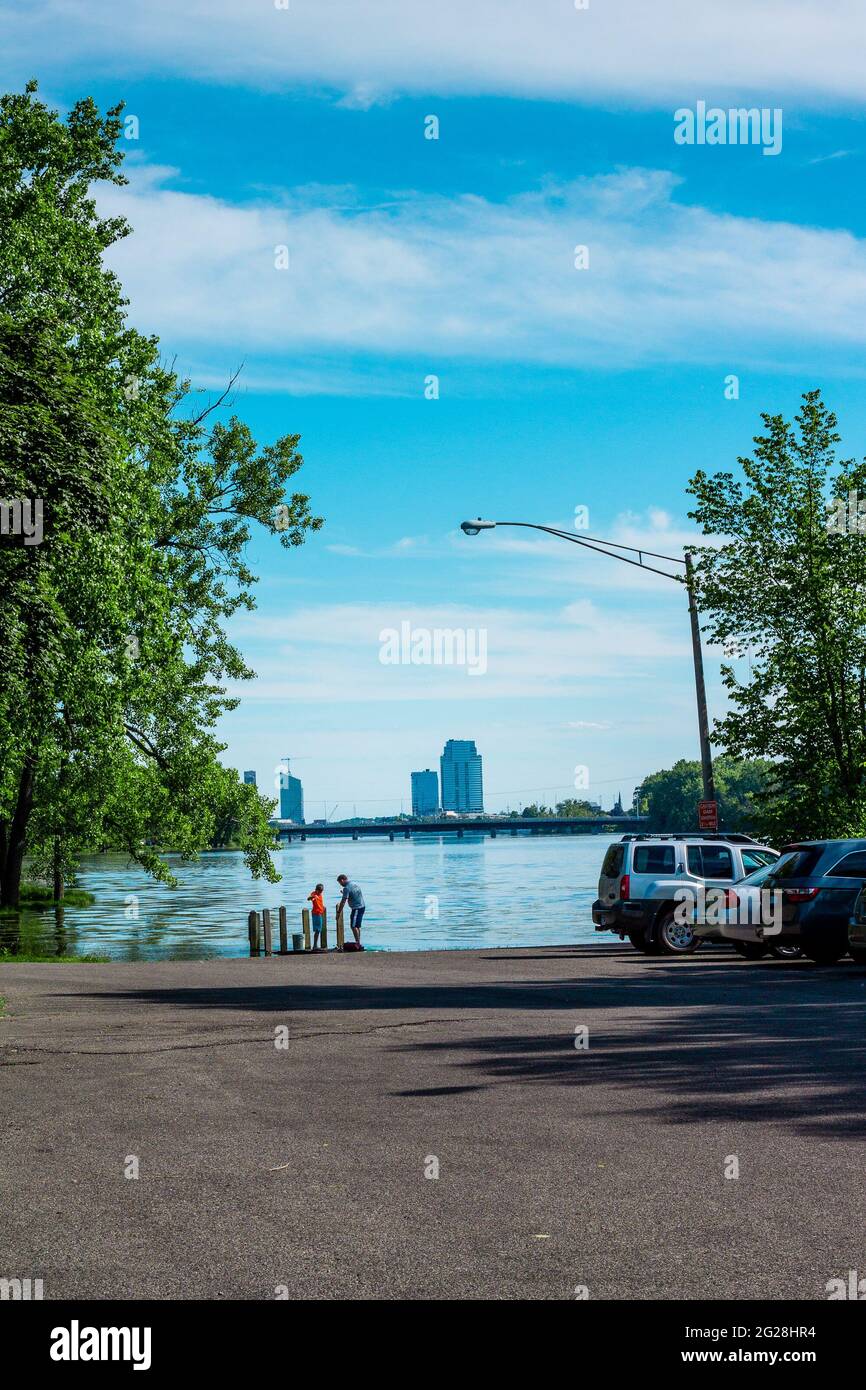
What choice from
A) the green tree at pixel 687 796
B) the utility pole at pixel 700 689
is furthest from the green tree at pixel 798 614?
the green tree at pixel 687 796

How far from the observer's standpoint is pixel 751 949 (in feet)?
75.2

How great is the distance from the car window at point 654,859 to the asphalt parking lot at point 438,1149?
326 inches

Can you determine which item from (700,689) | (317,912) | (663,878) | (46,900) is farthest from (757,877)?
(46,900)

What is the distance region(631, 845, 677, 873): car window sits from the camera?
23656 mm

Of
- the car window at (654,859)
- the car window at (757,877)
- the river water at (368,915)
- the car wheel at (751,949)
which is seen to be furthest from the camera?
the river water at (368,915)

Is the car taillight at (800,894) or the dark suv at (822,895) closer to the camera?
the dark suv at (822,895)

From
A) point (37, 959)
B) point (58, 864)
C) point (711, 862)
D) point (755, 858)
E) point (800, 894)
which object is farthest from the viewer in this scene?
point (58, 864)

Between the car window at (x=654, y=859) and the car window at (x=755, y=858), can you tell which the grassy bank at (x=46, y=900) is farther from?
the car window at (x=755, y=858)

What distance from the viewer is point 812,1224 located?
5.94m

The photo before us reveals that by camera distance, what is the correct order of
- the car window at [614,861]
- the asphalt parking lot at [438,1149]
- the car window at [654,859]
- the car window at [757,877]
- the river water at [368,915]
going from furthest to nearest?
1. the river water at [368,915]
2. the car window at [614,861]
3. the car window at [654,859]
4. the car window at [757,877]
5. the asphalt parking lot at [438,1149]

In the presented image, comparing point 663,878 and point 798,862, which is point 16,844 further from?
point 798,862

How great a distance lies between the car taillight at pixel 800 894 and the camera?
65.4ft

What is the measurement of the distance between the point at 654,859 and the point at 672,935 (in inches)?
53.3

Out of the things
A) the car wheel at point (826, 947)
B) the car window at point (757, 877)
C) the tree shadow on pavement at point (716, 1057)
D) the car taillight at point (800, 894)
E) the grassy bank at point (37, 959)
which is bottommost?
the grassy bank at point (37, 959)
